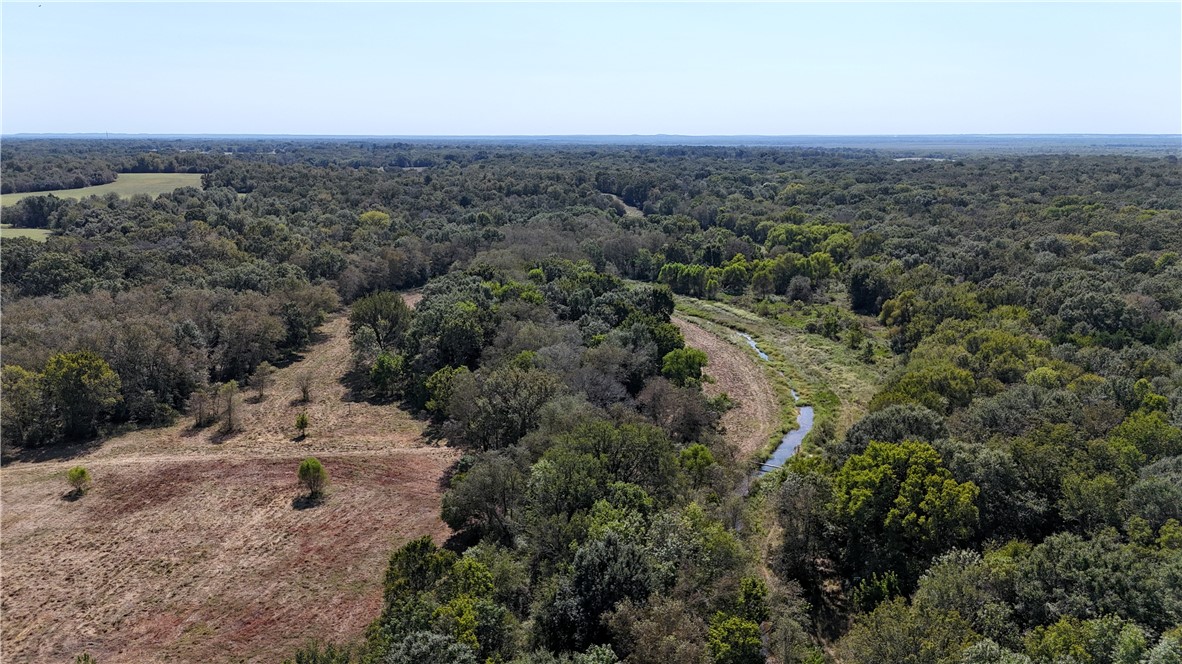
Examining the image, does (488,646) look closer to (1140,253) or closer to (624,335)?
(624,335)

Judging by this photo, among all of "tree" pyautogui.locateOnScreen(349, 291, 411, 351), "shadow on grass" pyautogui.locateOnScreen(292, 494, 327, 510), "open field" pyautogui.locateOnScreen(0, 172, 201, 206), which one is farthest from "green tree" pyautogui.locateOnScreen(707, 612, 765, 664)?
"open field" pyautogui.locateOnScreen(0, 172, 201, 206)

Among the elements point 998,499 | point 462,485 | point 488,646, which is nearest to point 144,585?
point 462,485

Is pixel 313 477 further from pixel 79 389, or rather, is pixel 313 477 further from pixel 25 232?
pixel 25 232

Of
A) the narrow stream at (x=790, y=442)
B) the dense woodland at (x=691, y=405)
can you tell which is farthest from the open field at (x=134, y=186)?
the narrow stream at (x=790, y=442)

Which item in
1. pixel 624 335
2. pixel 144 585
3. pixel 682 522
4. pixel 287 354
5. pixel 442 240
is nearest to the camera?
pixel 682 522

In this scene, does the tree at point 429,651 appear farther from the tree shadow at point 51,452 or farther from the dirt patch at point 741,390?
the tree shadow at point 51,452

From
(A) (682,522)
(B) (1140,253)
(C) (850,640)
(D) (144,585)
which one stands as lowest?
(D) (144,585)
